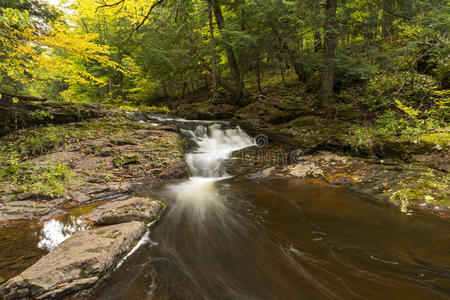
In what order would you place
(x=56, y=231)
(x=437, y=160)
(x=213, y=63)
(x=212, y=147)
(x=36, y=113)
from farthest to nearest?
(x=213, y=63) < (x=212, y=147) < (x=36, y=113) < (x=437, y=160) < (x=56, y=231)

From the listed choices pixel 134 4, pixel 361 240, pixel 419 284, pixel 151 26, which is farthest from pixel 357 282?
pixel 134 4

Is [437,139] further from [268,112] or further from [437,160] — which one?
[268,112]

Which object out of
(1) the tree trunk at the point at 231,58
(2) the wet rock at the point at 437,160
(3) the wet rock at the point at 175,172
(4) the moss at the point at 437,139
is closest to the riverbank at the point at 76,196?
(3) the wet rock at the point at 175,172

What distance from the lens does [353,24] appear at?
7.62 meters

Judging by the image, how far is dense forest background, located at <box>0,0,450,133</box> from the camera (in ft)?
18.2

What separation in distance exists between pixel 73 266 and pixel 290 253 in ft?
8.63

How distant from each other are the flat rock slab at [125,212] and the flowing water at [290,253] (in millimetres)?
326

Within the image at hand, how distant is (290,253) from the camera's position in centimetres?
262

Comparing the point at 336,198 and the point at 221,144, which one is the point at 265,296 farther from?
the point at 221,144

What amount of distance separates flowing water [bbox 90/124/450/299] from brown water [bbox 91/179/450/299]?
1 centimetres

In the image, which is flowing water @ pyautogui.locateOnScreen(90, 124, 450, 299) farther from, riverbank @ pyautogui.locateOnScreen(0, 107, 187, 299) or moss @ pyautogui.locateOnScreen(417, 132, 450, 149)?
moss @ pyautogui.locateOnScreen(417, 132, 450, 149)

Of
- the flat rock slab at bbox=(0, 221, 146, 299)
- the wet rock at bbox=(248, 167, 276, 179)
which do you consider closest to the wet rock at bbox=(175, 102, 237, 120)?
the wet rock at bbox=(248, 167, 276, 179)

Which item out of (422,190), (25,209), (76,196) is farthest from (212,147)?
(422,190)

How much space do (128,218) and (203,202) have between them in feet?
5.94
